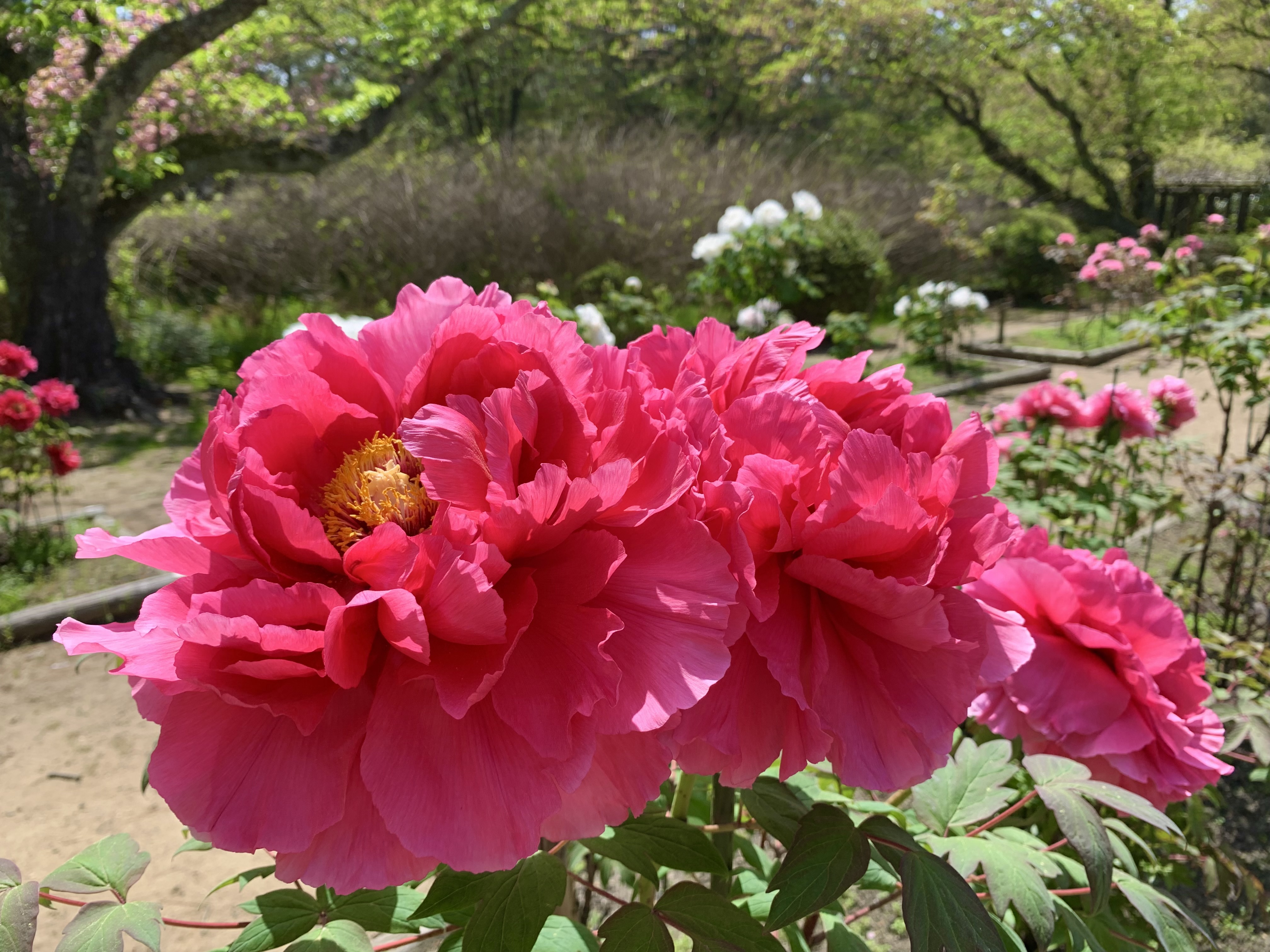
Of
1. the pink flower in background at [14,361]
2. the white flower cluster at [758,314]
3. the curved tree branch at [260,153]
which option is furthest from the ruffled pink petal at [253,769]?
the curved tree branch at [260,153]

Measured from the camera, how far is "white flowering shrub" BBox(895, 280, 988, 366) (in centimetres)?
954

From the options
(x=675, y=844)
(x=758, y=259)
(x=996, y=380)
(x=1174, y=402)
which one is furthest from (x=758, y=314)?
(x=675, y=844)

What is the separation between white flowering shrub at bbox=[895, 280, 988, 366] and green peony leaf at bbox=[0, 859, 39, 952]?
9.64 metres

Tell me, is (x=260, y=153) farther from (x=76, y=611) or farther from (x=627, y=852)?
(x=627, y=852)

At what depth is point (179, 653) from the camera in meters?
0.48

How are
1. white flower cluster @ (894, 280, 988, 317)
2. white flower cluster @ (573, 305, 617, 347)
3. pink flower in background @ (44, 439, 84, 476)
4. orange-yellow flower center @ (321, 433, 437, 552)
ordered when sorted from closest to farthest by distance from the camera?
orange-yellow flower center @ (321, 433, 437, 552)
white flower cluster @ (573, 305, 617, 347)
pink flower in background @ (44, 439, 84, 476)
white flower cluster @ (894, 280, 988, 317)

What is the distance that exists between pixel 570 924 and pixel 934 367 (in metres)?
9.87

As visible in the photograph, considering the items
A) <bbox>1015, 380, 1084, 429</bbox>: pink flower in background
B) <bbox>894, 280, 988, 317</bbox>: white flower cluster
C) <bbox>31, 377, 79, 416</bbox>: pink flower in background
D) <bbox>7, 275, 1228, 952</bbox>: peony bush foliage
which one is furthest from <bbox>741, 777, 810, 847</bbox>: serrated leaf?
<bbox>894, 280, 988, 317</bbox>: white flower cluster

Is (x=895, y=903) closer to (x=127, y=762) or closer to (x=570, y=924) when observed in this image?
(x=570, y=924)

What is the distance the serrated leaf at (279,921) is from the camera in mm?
760

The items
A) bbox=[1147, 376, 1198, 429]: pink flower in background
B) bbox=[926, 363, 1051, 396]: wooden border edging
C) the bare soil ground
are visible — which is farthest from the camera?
bbox=[926, 363, 1051, 396]: wooden border edging

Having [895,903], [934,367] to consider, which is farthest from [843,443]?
[934,367]

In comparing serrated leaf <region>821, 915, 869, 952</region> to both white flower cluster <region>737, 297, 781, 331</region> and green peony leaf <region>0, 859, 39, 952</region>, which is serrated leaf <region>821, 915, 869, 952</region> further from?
white flower cluster <region>737, 297, 781, 331</region>

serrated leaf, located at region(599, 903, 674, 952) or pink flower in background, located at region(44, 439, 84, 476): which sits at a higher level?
serrated leaf, located at region(599, 903, 674, 952)
